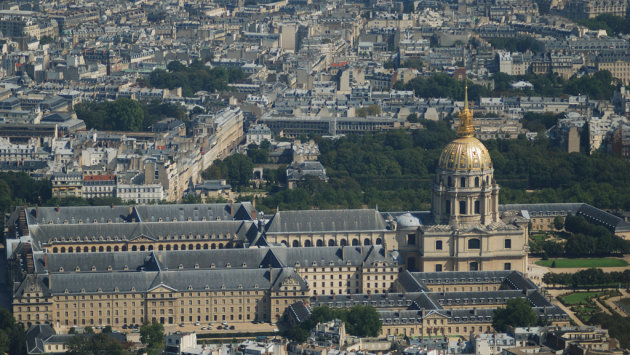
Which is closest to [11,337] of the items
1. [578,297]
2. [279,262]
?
[279,262]

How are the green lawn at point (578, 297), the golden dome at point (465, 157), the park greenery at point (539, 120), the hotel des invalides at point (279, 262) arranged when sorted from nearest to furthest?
the hotel des invalides at point (279, 262), the green lawn at point (578, 297), the golden dome at point (465, 157), the park greenery at point (539, 120)

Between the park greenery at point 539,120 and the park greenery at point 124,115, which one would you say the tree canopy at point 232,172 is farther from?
the park greenery at point 539,120

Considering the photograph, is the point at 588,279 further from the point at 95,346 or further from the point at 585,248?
the point at 95,346

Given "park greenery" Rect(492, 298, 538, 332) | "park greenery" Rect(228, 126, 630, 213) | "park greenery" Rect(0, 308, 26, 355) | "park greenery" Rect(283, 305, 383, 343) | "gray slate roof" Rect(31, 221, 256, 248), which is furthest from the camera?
"park greenery" Rect(228, 126, 630, 213)

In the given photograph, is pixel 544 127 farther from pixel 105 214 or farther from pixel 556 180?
pixel 105 214

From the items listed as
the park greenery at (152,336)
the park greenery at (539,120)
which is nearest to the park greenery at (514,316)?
the park greenery at (152,336)

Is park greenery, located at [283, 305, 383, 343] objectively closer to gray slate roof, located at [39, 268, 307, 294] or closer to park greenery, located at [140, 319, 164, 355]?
gray slate roof, located at [39, 268, 307, 294]

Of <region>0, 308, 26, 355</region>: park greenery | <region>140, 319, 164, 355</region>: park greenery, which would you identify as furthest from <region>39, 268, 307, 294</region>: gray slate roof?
<region>140, 319, 164, 355</region>: park greenery
